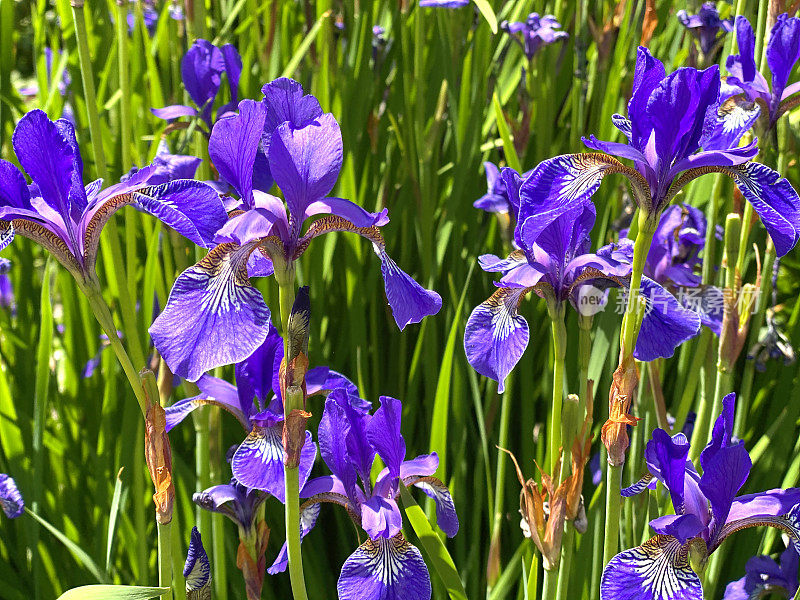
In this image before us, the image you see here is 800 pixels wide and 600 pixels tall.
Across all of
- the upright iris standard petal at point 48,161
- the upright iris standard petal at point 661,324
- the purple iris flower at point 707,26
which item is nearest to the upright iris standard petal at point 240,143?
the upright iris standard petal at point 48,161

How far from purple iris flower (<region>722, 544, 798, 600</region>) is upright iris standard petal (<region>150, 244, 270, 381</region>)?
3.48ft

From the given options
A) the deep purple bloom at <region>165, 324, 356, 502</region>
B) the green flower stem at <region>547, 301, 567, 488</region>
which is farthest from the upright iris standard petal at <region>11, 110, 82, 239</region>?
the green flower stem at <region>547, 301, 567, 488</region>

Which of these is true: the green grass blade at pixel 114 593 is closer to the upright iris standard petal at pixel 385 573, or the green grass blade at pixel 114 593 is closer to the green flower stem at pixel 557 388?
the upright iris standard petal at pixel 385 573

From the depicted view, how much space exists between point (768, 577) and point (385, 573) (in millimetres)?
Result: 819

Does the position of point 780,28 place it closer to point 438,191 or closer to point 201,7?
point 438,191

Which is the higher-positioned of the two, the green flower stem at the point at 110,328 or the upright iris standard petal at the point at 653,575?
the green flower stem at the point at 110,328

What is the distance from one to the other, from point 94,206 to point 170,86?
174 centimetres

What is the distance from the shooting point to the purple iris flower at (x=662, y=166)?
3.21 feet

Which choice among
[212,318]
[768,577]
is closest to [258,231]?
[212,318]

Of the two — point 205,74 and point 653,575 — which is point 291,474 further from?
point 205,74

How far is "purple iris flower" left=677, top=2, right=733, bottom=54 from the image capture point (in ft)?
6.39

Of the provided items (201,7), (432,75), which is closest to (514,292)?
(201,7)

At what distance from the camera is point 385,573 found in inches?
41.3

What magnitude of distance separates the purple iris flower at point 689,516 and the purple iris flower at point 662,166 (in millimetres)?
270
